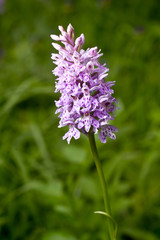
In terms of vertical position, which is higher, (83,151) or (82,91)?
(83,151)

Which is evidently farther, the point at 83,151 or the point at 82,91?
the point at 83,151

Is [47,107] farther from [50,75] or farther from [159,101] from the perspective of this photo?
[159,101]

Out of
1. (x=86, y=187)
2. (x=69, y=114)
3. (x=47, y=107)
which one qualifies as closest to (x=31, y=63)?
(x=47, y=107)

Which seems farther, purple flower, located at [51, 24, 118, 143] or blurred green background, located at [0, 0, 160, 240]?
blurred green background, located at [0, 0, 160, 240]

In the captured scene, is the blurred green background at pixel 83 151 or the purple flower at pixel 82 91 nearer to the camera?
the purple flower at pixel 82 91
